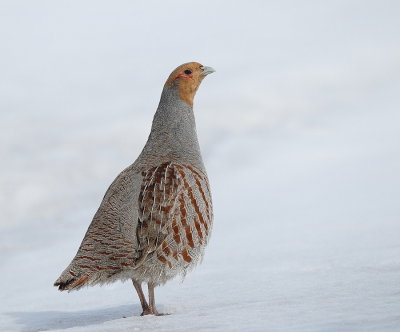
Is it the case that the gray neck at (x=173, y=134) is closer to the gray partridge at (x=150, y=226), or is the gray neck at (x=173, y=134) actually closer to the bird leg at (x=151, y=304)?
the gray partridge at (x=150, y=226)

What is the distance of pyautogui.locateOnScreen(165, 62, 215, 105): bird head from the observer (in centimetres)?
595

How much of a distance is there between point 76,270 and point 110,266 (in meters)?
0.25

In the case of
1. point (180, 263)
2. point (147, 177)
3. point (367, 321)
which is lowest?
point (367, 321)

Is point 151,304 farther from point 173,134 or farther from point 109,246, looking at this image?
point 173,134

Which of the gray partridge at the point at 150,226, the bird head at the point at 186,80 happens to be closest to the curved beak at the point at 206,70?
the bird head at the point at 186,80

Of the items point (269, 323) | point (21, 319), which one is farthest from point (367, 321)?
point (21, 319)

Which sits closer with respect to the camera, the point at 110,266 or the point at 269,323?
the point at 269,323

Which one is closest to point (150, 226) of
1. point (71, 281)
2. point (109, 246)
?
point (109, 246)

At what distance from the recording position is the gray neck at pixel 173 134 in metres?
5.63

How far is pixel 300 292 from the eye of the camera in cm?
504

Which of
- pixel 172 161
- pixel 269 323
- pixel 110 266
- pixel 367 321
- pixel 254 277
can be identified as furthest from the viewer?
pixel 254 277

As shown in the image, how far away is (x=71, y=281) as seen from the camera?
16.4ft

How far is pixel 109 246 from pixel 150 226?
333 millimetres

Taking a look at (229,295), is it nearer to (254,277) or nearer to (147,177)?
(254,277)
